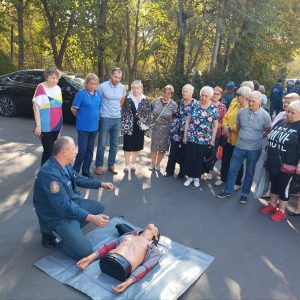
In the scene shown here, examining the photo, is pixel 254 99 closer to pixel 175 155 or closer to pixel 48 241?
pixel 175 155

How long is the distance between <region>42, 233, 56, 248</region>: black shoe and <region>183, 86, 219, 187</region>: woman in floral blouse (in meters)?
2.80

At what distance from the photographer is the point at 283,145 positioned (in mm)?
4516

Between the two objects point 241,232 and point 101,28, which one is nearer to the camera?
point 241,232

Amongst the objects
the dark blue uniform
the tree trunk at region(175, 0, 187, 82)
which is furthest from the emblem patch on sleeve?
the tree trunk at region(175, 0, 187, 82)

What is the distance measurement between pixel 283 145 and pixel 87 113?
2.92 m

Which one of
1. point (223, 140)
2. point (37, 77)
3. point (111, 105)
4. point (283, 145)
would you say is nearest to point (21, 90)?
point (37, 77)

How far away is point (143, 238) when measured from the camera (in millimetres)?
3514

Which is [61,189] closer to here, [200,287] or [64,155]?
[64,155]

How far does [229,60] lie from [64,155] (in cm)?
1328

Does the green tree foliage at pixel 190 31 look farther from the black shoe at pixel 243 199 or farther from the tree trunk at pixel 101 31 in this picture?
the black shoe at pixel 243 199

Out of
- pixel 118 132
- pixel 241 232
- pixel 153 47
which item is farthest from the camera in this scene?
pixel 153 47

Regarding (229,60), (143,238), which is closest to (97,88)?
(143,238)

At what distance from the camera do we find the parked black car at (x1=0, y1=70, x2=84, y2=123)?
998 cm

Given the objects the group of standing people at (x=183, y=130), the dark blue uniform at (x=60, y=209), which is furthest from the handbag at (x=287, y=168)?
the dark blue uniform at (x=60, y=209)
